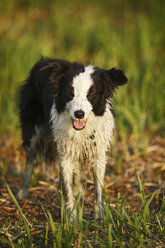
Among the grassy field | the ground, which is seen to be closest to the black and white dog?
the ground

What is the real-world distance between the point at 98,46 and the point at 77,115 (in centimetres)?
493

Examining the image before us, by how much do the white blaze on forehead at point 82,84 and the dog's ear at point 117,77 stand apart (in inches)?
9.9

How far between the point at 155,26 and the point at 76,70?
516 cm

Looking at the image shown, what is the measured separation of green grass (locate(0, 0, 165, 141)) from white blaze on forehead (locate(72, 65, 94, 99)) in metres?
1.43

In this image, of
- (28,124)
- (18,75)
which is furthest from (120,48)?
(28,124)

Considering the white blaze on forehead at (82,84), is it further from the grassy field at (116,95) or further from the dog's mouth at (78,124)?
the grassy field at (116,95)

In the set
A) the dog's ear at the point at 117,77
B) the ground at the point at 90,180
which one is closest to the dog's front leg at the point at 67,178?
the ground at the point at 90,180

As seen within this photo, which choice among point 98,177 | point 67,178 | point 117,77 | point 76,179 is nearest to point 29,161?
point 76,179

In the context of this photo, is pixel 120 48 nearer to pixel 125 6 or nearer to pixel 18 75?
pixel 18 75

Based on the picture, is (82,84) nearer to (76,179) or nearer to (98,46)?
(76,179)

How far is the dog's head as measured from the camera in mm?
2865

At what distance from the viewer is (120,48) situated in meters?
6.86

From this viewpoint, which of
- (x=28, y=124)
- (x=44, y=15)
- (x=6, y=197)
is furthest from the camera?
(x=44, y=15)

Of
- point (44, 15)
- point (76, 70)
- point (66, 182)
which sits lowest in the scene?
point (66, 182)
